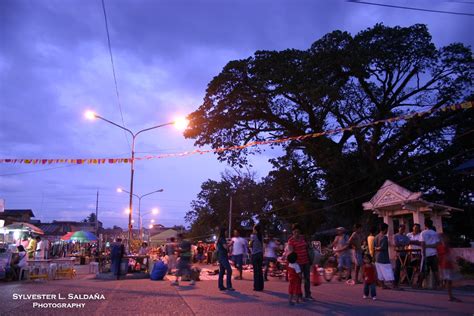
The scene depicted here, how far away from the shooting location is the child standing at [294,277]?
8.20 metres

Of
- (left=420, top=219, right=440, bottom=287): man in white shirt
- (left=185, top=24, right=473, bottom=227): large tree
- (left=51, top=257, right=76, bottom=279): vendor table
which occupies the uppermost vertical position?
(left=185, top=24, right=473, bottom=227): large tree

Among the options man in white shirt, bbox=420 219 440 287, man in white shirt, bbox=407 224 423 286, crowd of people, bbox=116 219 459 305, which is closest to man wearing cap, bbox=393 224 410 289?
crowd of people, bbox=116 219 459 305

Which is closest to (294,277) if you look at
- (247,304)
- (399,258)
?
(247,304)

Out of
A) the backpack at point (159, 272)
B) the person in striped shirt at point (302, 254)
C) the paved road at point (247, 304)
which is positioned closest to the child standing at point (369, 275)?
the paved road at point (247, 304)

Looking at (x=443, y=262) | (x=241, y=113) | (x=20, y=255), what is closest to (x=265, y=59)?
(x=241, y=113)

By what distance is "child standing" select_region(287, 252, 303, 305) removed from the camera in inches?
323

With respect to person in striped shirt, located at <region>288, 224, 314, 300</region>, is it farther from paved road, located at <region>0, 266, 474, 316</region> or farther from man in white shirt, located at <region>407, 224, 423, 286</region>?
man in white shirt, located at <region>407, 224, 423, 286</region>

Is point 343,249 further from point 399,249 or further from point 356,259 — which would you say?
point 399,249

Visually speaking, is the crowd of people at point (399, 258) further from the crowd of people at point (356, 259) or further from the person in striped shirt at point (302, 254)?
the person in striped shirt at point (302, 254)

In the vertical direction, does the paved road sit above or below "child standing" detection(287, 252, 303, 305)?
below

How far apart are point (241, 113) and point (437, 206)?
16091 mm

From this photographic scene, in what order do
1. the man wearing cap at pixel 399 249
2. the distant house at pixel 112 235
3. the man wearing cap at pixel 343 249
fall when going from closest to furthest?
the man wearing cap at pixel 399 249 < the man wearing cap at pixel 343 249 < the distant house at pixel 112 235

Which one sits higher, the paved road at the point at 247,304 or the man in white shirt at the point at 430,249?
the man in white shirt at the point at 430,249

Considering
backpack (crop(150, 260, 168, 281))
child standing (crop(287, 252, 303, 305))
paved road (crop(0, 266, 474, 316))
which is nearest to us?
paved road (crop(0, 266, 474, 316))
